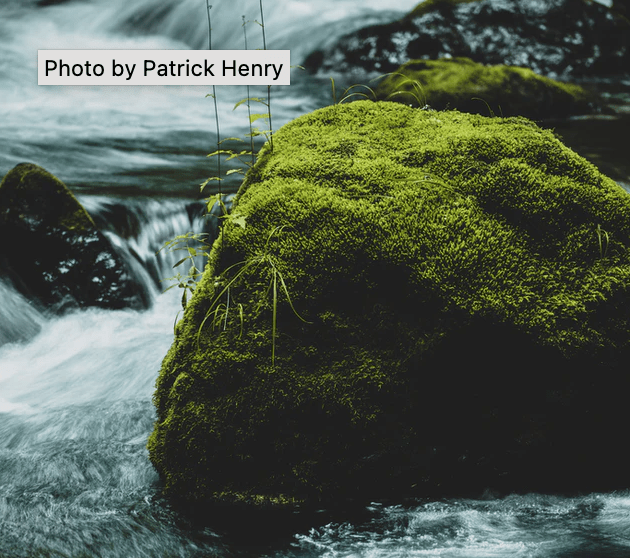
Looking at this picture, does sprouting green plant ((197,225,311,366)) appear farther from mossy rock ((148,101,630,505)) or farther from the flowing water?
the flowing water

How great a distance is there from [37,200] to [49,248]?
0.47 m

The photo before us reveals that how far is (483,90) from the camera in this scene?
1055 cm

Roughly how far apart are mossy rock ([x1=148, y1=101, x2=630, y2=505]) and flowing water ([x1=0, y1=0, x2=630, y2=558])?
0.16 m

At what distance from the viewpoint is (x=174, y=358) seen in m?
2.86

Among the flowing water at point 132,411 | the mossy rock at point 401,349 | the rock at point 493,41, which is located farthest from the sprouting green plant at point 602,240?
the rock at point 493,41

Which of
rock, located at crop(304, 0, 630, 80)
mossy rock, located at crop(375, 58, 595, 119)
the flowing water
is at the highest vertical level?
rock, located at crop(304, 0, 630, 80)

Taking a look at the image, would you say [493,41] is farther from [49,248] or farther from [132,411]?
[132,411]

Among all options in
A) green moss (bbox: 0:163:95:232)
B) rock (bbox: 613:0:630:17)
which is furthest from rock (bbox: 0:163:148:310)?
rock (bbox: 613:0:630:17)

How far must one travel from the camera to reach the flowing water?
8.27 feet

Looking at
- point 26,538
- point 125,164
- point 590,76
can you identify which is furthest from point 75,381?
point 590,76

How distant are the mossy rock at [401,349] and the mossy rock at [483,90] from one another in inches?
300

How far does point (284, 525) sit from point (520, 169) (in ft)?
6.74

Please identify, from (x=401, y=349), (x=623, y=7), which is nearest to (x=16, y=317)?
(x=401, y=349)

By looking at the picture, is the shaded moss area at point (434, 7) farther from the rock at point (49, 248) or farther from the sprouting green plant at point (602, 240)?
the sprouting green plant at point (602, 240)
